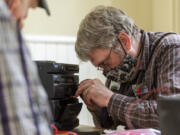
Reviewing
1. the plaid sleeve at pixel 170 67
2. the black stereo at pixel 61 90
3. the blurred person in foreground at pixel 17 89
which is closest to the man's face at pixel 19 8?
the blurred person in foreground at pixel 17 89

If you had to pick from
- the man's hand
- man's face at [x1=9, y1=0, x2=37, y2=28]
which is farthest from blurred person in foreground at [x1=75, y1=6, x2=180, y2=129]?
man's face at [x1=9, y1=0, x2=37, y2=28]

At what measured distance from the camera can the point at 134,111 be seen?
1245 mm

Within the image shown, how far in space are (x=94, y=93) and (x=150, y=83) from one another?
241 millimetres

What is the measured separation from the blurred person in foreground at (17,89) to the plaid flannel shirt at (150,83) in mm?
858

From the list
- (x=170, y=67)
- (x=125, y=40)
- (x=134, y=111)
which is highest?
(x=125, y=40)

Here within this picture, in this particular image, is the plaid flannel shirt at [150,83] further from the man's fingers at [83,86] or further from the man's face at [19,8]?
the man's face at [19,8]

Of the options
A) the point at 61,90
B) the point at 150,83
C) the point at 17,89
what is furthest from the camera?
the point at 150,83

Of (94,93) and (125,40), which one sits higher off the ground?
(125,40)

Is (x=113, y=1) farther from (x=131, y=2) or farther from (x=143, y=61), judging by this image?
(x=143, y=61)

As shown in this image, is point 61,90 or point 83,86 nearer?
point 61,90

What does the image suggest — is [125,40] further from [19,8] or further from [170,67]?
[19,8]

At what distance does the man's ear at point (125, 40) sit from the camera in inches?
53.6

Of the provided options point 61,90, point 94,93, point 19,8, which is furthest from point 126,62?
point 19,8

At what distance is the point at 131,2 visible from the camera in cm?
210
